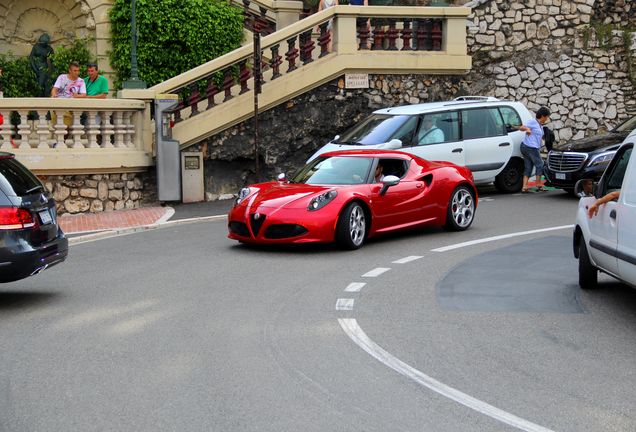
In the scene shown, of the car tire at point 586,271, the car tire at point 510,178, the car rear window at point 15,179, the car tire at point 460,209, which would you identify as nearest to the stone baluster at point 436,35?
the car tire at point 510,178

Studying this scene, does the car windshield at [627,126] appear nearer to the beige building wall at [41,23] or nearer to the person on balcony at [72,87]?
the person on balcony at [72,87]

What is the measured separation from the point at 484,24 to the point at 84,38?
9.44 metres

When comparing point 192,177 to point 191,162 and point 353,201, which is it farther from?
point 353,201

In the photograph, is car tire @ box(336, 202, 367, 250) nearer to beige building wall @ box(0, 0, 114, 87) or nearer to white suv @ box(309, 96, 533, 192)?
white suv @ box(309, 96, 533, 192)

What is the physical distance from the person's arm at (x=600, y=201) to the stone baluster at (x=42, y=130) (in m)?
11.5

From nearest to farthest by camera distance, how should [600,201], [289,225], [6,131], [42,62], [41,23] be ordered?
1. [600,201]
2. [289,225]
3. [6,131]
4. [42,62]
5. [41,23]

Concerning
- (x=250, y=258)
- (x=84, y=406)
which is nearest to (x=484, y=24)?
(x=250, y=258)

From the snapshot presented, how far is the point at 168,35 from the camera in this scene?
2502cm

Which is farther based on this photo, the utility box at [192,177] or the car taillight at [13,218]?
the utility box at [192,177]

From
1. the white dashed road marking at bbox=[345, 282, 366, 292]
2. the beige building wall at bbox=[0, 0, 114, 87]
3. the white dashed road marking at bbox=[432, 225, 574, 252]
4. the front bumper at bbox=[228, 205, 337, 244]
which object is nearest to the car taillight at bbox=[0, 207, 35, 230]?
the white dashed road marking at bbox=[345, 282, 366, 292]

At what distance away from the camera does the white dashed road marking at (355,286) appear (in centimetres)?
1125

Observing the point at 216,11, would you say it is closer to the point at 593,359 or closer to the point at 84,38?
the point at 84,38

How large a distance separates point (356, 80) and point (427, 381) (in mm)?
15595

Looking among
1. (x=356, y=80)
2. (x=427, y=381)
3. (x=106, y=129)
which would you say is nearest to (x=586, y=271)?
(x=427, y=381)
